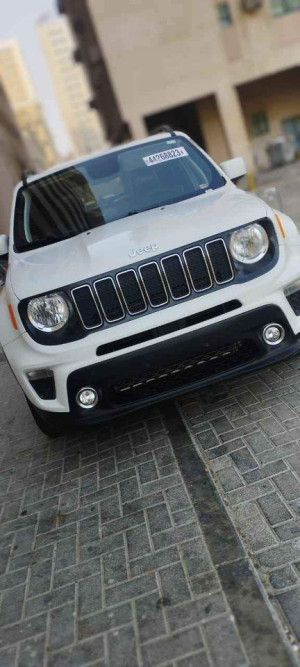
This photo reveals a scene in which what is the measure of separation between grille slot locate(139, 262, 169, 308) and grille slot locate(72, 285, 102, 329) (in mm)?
331

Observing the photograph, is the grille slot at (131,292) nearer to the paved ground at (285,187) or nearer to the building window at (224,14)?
the paved ground at (285,187)

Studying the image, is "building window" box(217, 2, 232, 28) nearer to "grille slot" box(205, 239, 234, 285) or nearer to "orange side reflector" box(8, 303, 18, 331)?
"grille slot" box(205, 239, 234, 285)

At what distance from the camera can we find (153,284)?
3.46 m

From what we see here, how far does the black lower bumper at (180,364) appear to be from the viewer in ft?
11.1

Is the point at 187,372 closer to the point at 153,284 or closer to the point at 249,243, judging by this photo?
the point at 153,284

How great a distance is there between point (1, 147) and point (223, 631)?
29276 millimetres

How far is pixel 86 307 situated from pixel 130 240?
1.78 feet

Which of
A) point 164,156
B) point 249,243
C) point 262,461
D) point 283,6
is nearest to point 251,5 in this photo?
point 283,6

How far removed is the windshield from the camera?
4373mm

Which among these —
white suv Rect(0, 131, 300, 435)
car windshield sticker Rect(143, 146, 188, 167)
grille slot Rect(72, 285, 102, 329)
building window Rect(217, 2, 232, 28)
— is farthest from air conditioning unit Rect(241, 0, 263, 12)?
grille slot Rect(72, 285, 102, 329)

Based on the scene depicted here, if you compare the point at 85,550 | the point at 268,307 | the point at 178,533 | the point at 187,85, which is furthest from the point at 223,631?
the point at 187,85

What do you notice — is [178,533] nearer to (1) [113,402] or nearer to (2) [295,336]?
(1) [113,402]

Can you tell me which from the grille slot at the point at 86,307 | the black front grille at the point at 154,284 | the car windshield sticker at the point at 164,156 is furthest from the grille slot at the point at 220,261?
the car windshield sticker at the point at 164,156

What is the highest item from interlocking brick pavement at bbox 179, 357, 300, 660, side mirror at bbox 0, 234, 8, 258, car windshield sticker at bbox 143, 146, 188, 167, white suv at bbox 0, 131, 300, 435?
car windshield sticker at bbox 143, 146, 188, 167
